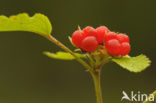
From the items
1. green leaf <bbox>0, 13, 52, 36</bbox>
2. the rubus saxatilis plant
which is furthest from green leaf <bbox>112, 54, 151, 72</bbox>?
green leaf <bbox>0, 13, 52, 36</bbox>

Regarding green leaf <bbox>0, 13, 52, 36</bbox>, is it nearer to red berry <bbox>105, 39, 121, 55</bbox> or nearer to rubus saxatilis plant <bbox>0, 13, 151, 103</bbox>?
rubus saxatilis plant <bbox>0, 13, 151, 103</bbox>

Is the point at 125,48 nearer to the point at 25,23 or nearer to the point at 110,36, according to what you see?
the point at 110,36

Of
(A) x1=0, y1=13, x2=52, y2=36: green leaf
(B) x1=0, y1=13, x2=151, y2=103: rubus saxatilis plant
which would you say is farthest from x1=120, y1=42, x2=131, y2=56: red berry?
(A) x1=0, y1=13, x2=52, y2=36: green leaf

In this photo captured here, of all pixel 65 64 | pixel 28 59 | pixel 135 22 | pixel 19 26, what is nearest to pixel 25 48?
pixel 28 59

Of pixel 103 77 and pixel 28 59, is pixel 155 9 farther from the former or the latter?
pixel 28 59

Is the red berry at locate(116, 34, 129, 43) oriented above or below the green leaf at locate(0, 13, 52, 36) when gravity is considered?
below

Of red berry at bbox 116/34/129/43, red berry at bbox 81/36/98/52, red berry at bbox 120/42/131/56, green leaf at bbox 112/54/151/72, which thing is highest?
red berry at bbox 116/34/129/43

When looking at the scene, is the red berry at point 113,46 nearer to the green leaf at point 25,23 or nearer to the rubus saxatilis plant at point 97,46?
the rubus saxatilis plant at point 97,46

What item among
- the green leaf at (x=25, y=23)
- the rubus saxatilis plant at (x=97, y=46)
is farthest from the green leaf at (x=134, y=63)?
the green leaf at (x=25, y=23)
